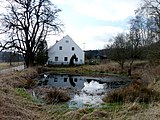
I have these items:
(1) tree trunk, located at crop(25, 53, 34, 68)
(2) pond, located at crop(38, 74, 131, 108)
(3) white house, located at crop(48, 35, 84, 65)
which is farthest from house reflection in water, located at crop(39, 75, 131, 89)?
(3) white house, located at crop(48, 35, 84, 65)

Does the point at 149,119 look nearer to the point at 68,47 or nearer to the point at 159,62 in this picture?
the point at 159,62

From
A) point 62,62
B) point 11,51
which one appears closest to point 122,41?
point 11,51

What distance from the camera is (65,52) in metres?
59.2

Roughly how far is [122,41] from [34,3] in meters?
13.2

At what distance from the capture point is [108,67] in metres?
42.4

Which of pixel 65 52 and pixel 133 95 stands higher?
pixel 65 52

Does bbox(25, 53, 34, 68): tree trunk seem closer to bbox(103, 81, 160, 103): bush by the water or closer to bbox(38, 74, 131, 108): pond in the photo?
bbox(38, 74, 131, 108): pond

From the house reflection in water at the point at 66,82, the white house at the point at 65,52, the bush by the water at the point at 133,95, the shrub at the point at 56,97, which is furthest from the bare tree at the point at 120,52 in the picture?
the shrub at the point at 56,97

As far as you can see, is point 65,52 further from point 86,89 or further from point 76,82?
point 86,89

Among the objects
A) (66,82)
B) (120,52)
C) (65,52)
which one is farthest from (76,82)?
(65,52)

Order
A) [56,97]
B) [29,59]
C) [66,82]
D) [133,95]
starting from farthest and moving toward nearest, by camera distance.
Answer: [29,59] < [66,82] < [56,97] < [133,95]

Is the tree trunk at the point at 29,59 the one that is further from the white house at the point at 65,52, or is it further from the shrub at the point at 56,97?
the shrub at the point at 56,97

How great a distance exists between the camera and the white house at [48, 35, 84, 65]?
58625 mm

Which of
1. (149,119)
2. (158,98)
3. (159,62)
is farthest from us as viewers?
(159,62)
